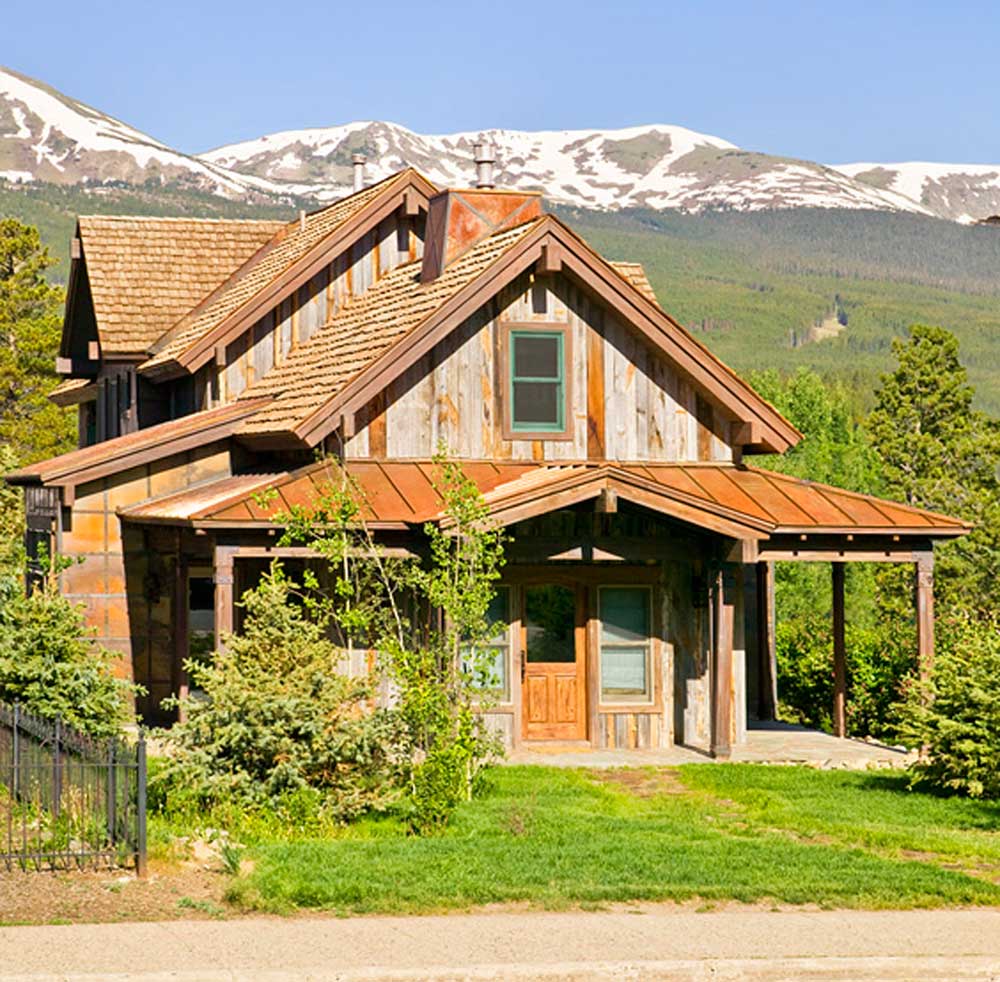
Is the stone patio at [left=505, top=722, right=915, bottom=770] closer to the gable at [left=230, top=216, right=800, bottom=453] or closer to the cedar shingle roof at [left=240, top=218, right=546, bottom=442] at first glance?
the gable at [left=230, top=216, right=800, bottom=453]

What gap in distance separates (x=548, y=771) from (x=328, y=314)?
1149cm

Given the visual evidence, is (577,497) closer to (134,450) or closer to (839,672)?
(839,672)

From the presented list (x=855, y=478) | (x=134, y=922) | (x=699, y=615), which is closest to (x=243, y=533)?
(x=699, y=615)

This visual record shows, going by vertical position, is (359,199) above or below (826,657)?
above

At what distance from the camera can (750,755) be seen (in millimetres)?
24766

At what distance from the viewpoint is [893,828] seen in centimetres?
1855

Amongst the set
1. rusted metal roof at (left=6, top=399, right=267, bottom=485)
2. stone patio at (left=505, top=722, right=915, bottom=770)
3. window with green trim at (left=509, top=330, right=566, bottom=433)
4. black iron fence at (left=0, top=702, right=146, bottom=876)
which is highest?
window with green trim at (left=509, top=330, right=566, bottom=433)

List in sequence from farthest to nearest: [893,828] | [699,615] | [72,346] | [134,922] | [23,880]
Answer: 1. [72,346]
2. [699,615]
3. [893,828]
4. [23,880]
5. [134,922]

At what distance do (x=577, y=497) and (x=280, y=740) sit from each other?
266 inches

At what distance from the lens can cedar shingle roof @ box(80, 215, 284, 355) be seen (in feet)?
111

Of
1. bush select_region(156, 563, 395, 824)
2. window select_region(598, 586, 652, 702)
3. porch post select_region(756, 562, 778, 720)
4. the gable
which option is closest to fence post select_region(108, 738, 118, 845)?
bush select_region(156, 563, 395, 824)

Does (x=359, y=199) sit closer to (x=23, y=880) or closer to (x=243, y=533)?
(x=243, y=533)

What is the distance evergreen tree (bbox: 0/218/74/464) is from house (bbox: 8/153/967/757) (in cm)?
3420

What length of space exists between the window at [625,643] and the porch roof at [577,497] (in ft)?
5.38
